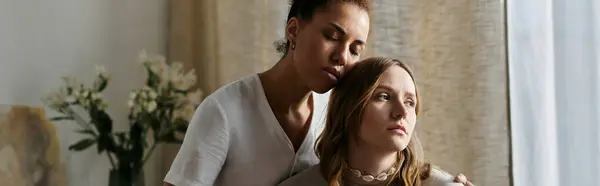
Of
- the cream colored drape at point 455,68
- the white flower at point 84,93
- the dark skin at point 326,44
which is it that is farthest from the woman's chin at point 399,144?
the white flower at point 84,93

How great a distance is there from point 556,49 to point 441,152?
1.08ft

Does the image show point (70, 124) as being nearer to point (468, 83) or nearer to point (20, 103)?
point (20, 103)

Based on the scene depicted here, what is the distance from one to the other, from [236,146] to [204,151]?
6 cm

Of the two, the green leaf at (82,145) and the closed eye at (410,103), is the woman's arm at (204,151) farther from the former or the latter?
the green leaf at (82,145)

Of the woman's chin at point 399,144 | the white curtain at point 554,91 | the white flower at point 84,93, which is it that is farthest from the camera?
the white flower at point 84,93

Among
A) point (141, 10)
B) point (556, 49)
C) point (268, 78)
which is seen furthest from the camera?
point (141, 10)

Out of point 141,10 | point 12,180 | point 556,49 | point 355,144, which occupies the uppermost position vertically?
point 141,10

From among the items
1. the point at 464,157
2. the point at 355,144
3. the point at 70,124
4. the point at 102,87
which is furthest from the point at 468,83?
the point at 70,124

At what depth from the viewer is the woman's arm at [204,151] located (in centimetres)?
118

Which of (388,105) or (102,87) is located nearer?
(388,105)

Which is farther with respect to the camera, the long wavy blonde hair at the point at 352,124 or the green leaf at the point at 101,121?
the green leaf at the point at 101,121

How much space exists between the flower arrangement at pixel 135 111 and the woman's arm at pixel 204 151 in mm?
646

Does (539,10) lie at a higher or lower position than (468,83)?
higher

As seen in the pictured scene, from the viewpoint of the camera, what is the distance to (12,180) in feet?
5.61
